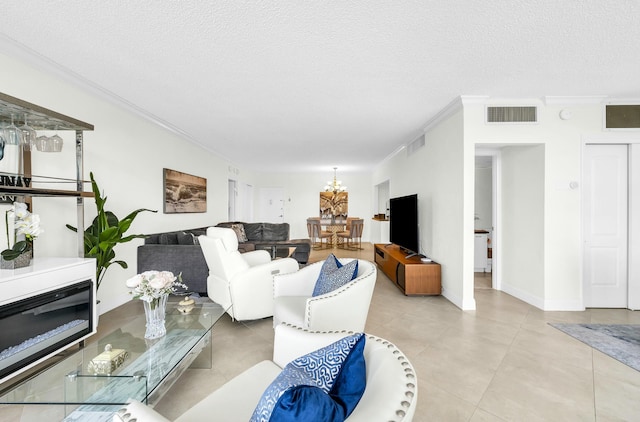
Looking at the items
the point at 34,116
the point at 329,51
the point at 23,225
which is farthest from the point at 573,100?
the point at 23,225

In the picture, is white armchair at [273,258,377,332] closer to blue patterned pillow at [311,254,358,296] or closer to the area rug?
blue patterned pillow at [311,254,358,296]

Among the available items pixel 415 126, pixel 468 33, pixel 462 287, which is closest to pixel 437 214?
pixel 462 287

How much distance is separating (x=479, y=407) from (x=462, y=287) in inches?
73.5

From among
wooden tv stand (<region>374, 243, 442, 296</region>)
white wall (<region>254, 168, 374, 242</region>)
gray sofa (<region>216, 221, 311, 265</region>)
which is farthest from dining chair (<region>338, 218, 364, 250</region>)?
wooden tv stand (<region>374, 243, 442, 296</region>)

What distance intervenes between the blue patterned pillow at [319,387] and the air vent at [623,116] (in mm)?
4434

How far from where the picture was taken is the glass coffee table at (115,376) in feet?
4.49

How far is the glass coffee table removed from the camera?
4.49 ft

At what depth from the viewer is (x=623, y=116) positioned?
3.38m

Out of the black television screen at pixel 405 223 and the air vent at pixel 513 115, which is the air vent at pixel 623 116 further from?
the black television screen at pixel 405 223

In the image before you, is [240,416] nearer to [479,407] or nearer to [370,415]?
[370,415]

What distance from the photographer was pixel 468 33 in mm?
2084

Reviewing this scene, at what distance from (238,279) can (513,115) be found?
3.69 metres

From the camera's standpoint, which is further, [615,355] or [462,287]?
[462,287]

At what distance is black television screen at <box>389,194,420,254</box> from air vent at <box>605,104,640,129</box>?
7.83 feet
